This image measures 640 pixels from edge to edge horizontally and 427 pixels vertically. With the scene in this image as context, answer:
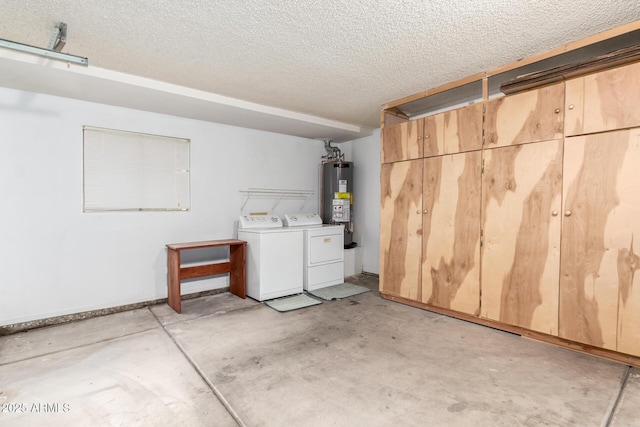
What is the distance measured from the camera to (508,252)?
282 cm

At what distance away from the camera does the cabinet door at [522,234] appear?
2564 millimetres

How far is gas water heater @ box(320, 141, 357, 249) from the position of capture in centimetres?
496

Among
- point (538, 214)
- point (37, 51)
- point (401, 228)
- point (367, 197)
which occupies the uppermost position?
point (37, 51)

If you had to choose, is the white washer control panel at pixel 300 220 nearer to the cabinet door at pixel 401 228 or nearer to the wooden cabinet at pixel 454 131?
the cabinet door at pixel 401 228

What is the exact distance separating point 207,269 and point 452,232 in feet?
9.66

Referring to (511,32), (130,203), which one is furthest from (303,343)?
(511,32)

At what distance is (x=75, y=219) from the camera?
3.27 meters

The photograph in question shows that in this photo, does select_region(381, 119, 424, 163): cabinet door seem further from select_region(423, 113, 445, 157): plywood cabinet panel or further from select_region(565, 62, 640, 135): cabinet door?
select_region(565, 62, 640, 135): cabinet door

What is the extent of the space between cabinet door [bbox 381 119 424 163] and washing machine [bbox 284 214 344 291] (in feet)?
4.38

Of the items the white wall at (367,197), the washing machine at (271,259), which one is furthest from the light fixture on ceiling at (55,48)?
the white wall at (367,197)

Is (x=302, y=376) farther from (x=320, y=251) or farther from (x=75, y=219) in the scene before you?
(x=75, y=219)

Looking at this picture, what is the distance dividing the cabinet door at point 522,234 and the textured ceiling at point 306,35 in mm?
911

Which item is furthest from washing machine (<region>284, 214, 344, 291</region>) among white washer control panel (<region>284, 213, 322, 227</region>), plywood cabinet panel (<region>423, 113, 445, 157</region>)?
plywood cabinet panel (<region>423, 113, 445, 157</region>)

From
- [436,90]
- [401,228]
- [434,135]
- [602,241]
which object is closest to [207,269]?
[401,228]
